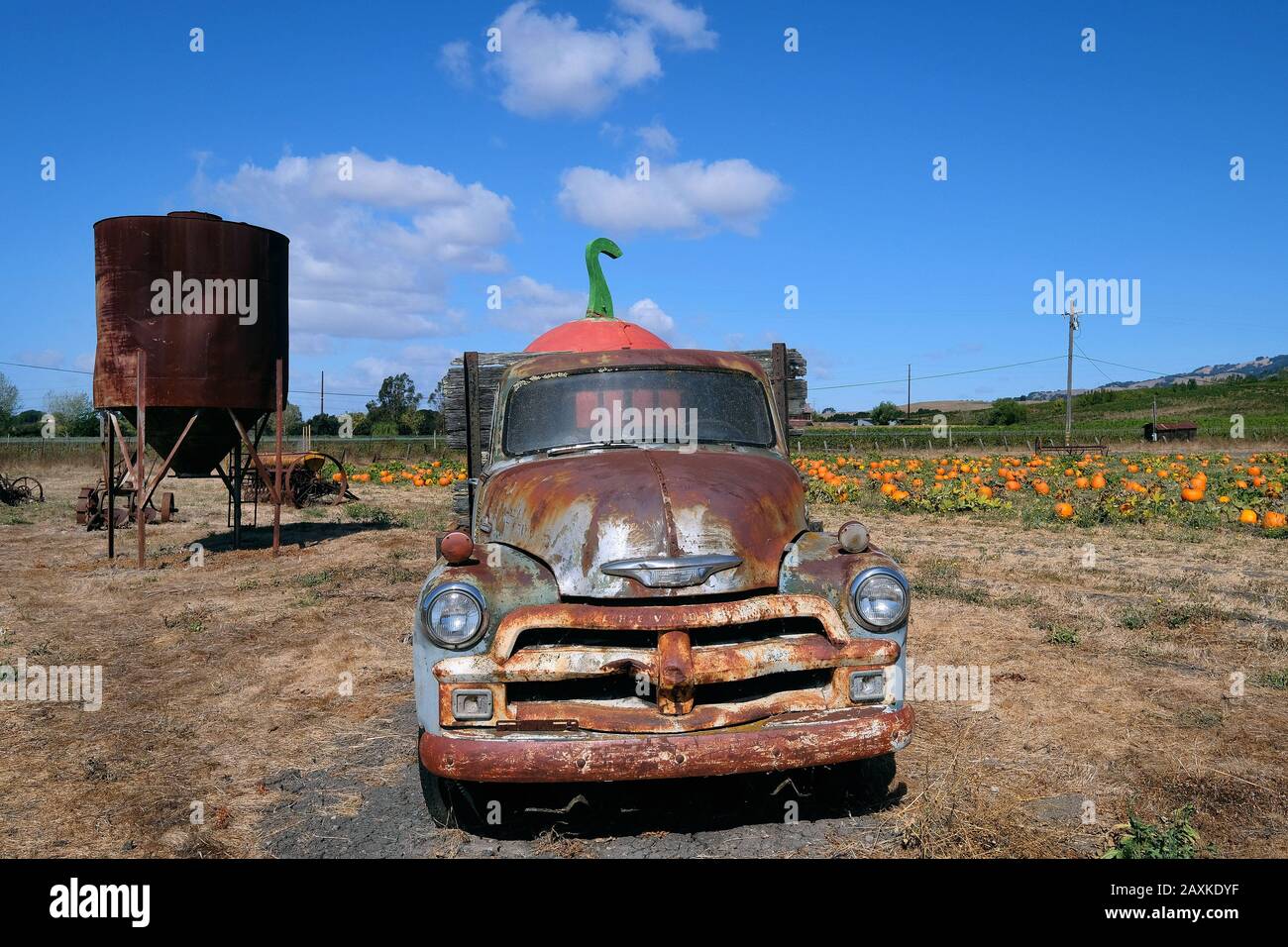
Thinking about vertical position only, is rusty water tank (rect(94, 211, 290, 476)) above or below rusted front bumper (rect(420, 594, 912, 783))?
above

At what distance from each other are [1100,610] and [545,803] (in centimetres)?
578

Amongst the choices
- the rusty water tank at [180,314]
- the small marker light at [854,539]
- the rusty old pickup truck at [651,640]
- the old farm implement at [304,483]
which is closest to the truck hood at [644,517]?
the rusty old pickup truck at [651,640]

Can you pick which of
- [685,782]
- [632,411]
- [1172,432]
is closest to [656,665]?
[685,782]

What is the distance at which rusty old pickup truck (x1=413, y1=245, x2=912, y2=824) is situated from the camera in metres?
3.40

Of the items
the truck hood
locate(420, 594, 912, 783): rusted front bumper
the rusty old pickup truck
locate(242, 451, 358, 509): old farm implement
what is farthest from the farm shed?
locate(420, 594, 912, 783): rusted front bumper

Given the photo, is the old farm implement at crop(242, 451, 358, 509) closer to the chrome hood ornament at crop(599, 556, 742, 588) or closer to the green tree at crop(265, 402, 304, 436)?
the chrome hood ornament at crop(599, 556, 742, 588)

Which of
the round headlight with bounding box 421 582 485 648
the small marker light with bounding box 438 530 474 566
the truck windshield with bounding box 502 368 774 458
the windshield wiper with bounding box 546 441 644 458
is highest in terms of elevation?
the truck windshield with bounding box 502 368 774 458

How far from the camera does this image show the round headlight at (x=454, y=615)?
3570 mm

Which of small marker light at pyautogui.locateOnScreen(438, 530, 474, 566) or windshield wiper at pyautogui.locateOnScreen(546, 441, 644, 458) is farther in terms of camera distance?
windshield wiper at pyautogui.locateOnScreen(546, 441, 644, 458)

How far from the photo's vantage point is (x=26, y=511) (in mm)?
19812

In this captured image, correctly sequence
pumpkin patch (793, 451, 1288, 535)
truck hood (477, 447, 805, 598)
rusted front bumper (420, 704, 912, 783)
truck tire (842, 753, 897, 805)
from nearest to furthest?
rusted front bumper (420, 704, 912, 783) → truck hood (477, 447, 805, 598) → truck tire (842, 753, 897, 805) → pumpkin patch (793, 451, 1288, 535)

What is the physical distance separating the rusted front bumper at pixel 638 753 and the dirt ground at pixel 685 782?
1.60 ft

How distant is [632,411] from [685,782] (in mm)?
1999
